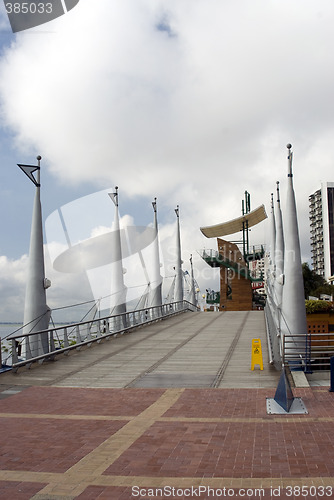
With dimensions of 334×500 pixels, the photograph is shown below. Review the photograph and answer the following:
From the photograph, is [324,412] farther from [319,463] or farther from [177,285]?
[177,285]

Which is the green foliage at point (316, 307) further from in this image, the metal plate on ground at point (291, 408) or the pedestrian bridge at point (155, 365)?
the metal plate on ground at point (291, 408)

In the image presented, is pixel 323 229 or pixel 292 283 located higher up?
pixel 323 229

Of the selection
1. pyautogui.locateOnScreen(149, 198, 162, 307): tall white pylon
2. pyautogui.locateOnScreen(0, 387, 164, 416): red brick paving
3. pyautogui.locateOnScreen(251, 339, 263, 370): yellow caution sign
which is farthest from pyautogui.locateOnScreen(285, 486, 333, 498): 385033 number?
pyautogui.locateOnScreen(149, 198, 162, 307): tall white pylon

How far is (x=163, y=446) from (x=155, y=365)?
7.74 m

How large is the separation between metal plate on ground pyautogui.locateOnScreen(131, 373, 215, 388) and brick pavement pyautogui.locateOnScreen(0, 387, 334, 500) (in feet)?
3.15

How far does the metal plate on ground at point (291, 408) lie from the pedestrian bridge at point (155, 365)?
5.82 ft

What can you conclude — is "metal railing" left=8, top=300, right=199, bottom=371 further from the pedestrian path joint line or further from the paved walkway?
the pedestrian path joint line

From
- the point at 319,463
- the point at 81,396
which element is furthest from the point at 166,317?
the point at 319,463

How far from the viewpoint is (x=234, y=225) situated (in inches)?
2516

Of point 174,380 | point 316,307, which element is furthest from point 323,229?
point 174,380

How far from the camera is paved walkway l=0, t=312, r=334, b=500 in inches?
244

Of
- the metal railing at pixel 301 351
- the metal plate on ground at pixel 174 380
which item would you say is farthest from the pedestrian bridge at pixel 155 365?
the metal railing at pixel 301 351

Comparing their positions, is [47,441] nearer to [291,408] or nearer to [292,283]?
[291,408]

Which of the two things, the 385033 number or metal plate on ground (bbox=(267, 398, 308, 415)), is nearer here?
the 385033 number
